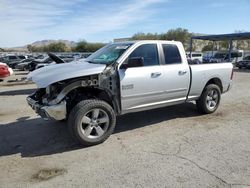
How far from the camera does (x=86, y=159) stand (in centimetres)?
451

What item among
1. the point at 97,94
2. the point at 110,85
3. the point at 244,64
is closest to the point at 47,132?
the point at 97,94

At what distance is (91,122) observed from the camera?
5074 millimetres

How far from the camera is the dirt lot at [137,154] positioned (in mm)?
3828

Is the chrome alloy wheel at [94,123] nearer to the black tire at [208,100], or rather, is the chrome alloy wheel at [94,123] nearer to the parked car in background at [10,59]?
the black tire at [208,100]

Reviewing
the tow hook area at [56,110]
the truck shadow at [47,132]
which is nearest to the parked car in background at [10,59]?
the truck shadow at [47,132]

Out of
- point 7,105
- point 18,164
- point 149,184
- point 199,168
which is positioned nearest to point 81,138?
point 18,164

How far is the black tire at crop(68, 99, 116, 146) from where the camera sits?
4.85 metres

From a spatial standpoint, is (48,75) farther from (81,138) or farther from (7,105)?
(7,105)

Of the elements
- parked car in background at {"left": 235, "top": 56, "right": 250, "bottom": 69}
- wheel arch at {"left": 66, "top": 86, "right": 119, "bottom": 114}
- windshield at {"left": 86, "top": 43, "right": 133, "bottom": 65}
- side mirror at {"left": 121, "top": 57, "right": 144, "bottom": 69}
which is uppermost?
windshield at {"left": 86, "top": 43, "right": 133, "bottom": 65}

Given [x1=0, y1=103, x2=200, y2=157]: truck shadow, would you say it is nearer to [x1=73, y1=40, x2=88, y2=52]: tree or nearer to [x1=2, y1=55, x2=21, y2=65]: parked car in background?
[x1=2, y1=55, x2=21, y2=65]: parked car in background

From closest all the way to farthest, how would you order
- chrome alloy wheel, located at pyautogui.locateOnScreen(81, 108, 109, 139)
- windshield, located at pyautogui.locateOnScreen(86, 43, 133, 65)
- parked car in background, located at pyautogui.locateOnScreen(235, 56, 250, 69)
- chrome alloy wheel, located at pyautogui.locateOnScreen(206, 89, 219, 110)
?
chrome alloy wheel, located at pyautogui.locateOnScreen(81, 108, 109, 139) < windshield, located at pyautogui.locateOnScreen(86, 43, 133, 65) < chrome alloy wheel, located at pyautogui.locateOnScreen(206, 89, 219, 110) < parked car in background, located at pyautogui.locateOnScreen(235, 56, 250, 69)

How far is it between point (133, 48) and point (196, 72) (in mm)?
1884

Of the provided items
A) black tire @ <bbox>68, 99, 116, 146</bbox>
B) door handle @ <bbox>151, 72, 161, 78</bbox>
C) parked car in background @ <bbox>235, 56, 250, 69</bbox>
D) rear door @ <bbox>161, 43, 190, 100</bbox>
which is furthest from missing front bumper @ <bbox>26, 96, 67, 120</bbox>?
parked car in background @ <bbox>235, 56, 250, 69</bbox>

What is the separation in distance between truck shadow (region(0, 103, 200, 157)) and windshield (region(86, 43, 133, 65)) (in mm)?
1525
